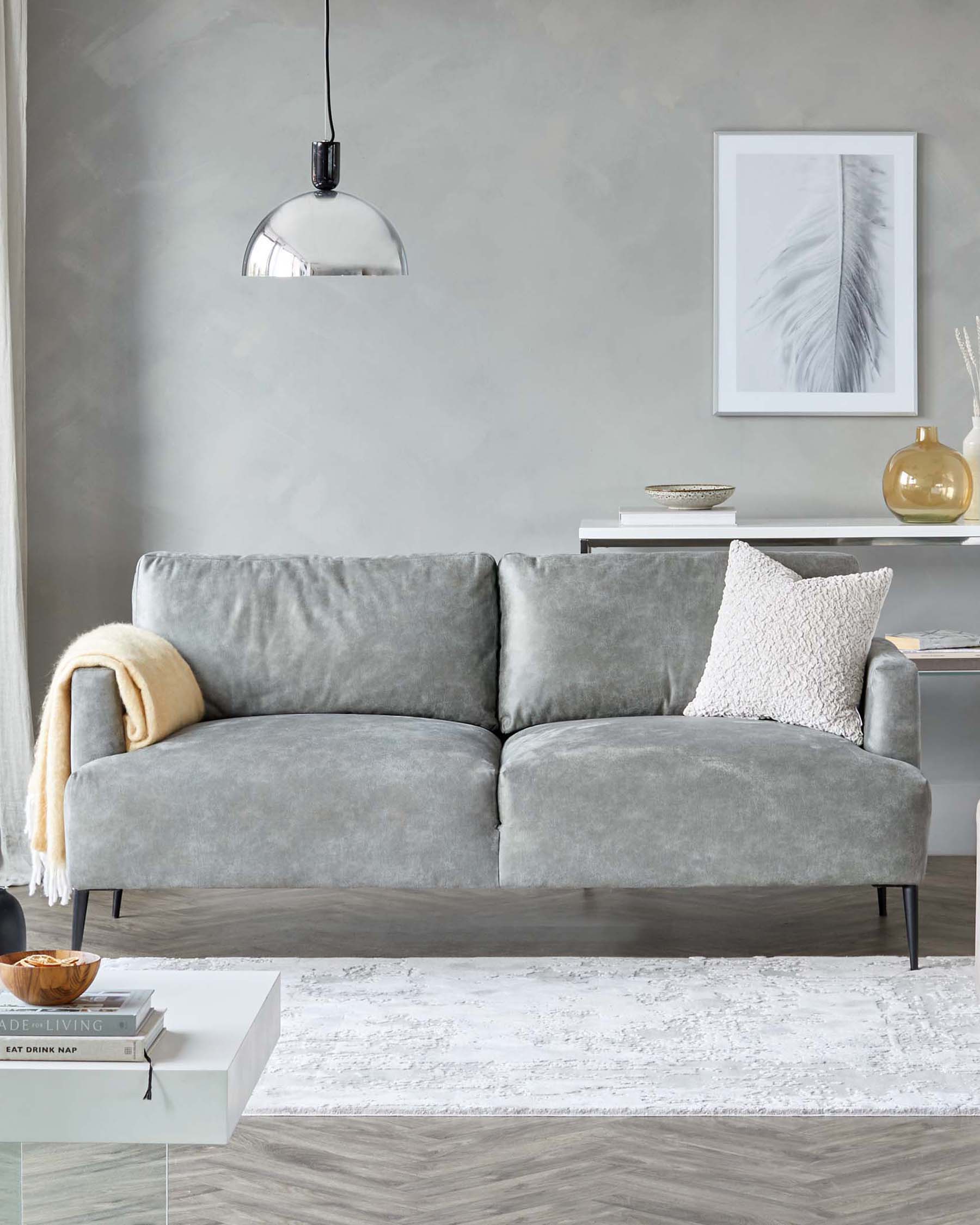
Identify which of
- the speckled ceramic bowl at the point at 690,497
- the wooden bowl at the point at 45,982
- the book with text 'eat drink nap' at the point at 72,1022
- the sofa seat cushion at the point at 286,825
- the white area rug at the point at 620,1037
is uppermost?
the speckled ceramic bowl at the point at 690,497

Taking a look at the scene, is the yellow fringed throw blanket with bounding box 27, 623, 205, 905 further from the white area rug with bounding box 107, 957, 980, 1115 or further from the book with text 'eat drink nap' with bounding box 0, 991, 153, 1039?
the book with text 'eat drink nap' with bounding box 0, 991, 153, 1039

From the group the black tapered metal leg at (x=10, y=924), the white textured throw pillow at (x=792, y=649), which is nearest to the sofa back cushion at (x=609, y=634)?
the white textured throw pillow at (x=792, y=649)

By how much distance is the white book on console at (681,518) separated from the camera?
12.4 feet

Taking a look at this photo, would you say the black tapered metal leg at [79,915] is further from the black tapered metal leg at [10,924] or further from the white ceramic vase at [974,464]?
the white ceramic vase at [974,464]

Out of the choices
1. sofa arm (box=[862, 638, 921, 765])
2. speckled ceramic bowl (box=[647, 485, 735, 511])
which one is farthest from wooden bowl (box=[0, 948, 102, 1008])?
speckled ceramic bowl (box=[647, 485, 735, 511])

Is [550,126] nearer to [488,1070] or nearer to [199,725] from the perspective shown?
[199,725]

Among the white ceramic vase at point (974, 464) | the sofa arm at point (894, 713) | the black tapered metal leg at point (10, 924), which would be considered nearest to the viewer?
the black tapered metal leg at point (10, 924)

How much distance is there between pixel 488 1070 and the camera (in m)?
2.38

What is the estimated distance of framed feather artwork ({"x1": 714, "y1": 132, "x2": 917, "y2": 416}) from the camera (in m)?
4.07

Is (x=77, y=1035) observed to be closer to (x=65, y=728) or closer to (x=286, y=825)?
(x=286, y=825)

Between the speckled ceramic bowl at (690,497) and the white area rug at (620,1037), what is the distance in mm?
1376

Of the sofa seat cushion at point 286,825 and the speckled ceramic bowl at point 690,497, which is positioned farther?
the speckled ceramic bowl at point 690,497

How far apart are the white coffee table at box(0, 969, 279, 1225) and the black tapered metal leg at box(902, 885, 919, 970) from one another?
1656 millimetres

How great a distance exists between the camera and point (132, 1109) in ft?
5.06
